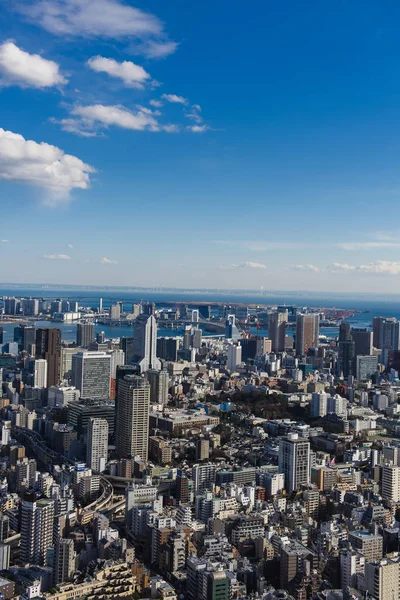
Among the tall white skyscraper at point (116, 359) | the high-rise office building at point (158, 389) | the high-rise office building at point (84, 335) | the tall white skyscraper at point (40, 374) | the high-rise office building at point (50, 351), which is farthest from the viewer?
the high-rise office building at point (84, 335)

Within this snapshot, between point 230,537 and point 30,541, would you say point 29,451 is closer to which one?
point 30,541

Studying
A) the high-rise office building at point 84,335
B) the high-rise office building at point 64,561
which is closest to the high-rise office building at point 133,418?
the high-rise office building at point 64,561

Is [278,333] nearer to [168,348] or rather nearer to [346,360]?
[168,348]

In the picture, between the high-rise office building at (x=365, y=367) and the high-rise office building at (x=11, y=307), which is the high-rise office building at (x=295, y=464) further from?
the high-rise office building at (x=11, y=307)

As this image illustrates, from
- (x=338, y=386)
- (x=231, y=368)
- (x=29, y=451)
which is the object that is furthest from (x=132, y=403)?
(x=231, y=368)

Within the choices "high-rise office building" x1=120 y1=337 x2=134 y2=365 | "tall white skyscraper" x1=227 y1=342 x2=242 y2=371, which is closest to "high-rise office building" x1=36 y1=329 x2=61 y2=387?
"high-rise office building" x1=120 y1=337 x2=134 y2=365
